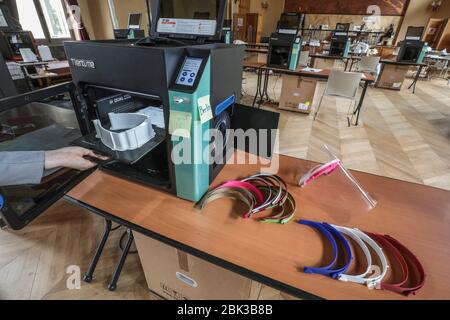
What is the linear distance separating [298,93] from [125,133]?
337cm

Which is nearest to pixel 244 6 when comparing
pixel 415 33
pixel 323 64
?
pixel 323 64

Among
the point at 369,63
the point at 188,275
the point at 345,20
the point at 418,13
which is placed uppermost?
the point at 418,13

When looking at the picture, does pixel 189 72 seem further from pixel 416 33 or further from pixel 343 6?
pixel 343 6

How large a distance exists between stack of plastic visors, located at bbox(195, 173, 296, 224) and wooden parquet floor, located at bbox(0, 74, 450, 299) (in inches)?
30.2

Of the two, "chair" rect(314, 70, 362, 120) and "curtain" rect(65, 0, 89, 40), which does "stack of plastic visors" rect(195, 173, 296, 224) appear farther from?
"curtain" rect(65, 0, 89, 40)

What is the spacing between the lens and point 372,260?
607mm

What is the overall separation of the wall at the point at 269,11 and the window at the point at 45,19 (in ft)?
23.8

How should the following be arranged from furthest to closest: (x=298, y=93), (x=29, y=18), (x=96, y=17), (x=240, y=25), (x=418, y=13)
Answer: (x=418, y=13) < (x=240, y=25) < (x=96, y=17) < (x=29, y=18) < (x=298, y=93)

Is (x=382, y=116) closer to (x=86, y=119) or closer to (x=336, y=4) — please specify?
(x=86, y=119)

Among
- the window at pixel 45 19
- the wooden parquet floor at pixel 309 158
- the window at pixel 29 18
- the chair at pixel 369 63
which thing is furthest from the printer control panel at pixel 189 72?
the chair at pixel 369 63

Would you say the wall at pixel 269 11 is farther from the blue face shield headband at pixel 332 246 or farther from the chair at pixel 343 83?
the blue face shield headband at pixel 332 246

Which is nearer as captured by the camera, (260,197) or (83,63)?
(83,63)

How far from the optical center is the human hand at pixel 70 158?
0.64m
